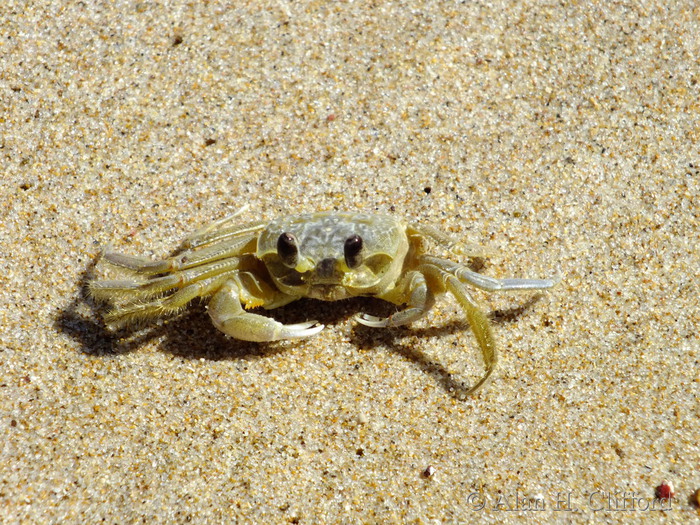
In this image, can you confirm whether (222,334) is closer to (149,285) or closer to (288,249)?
(149,285)

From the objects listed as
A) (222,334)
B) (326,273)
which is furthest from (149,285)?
(326,273)

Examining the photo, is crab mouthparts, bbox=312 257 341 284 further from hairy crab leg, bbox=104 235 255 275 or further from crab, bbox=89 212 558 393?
hairy crab leg, bbox=104 235 255 275

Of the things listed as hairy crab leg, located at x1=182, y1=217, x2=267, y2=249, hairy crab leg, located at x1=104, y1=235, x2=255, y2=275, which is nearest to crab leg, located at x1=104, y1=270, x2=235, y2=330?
hairy crab leg, located at x1=104, y1=235, x2=255, y2=275

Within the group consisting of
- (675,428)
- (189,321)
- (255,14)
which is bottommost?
(675,428)

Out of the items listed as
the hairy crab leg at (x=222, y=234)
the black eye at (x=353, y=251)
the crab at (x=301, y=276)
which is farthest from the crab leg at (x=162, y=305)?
the black eye at (x=353, y=251)

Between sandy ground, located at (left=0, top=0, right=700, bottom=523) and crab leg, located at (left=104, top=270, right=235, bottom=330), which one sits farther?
crab leg, located at (left=104, top=270, right=235, bottom=330)

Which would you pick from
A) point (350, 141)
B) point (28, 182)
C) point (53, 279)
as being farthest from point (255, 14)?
point (53, 279)

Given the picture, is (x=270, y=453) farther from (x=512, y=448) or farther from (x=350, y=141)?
(x=350, y=141)
